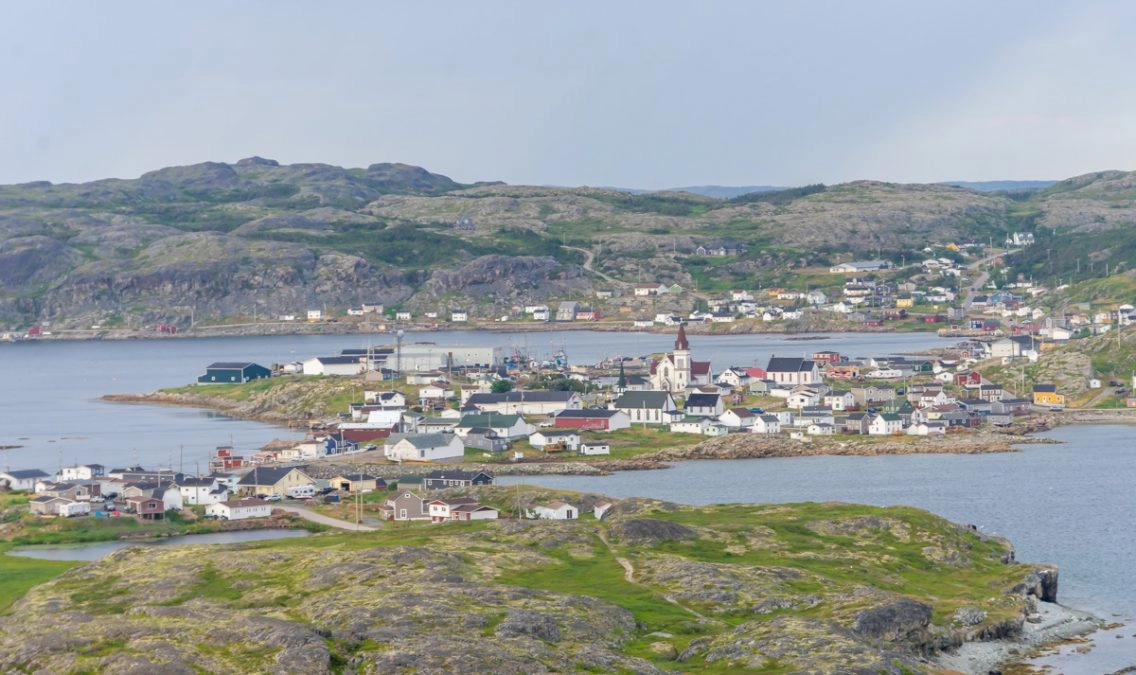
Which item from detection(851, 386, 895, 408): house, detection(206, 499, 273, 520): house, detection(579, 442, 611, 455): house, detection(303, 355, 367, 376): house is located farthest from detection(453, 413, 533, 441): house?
detection(303, 355, 367, 376): house

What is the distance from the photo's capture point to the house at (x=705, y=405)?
336ft

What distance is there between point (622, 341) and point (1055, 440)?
96.1 meters

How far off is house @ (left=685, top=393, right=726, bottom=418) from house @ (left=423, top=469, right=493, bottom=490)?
28640mm

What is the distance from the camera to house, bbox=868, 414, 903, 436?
320 feet

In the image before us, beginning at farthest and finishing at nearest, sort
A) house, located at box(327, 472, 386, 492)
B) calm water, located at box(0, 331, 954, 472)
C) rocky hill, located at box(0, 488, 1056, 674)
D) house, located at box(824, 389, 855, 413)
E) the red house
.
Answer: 1. the red house
2. house, located at box(824, 389, 855, 413)
3. calm water, located at box(0, 331, 954, 472)
4. house, located at box(327, 472, 386, 492)
5. rocky hill, located at box(0, 488, 1056, 674)

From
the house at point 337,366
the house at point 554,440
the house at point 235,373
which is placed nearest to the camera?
the house at point 554,440

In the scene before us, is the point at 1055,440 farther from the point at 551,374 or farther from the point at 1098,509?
the point at 551,374

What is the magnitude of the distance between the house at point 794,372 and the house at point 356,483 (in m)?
44.6

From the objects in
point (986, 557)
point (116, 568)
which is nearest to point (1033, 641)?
point (986, 557)

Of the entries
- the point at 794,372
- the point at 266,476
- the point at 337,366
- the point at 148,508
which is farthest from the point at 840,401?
the point at 148,508

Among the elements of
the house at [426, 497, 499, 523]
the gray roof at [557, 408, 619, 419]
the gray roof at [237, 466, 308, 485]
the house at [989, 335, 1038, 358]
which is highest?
the house at [989, 335, 1038, 358]

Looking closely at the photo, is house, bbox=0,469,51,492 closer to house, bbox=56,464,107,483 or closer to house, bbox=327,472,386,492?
house, bbox=56,464,107,483

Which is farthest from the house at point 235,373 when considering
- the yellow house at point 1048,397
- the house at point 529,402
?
the yellow house at point 1048,397

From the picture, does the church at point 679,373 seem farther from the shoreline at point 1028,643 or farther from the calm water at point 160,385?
the shoreline at point 1028,643
